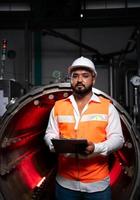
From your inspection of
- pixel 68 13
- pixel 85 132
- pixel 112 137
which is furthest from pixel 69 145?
pixel 68 13

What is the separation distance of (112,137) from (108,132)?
63 mm

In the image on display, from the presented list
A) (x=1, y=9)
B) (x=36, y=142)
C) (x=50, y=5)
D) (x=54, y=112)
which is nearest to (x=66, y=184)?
(x=54, y=112)

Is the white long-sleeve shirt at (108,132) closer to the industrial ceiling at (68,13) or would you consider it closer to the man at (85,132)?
the man at (85,132)

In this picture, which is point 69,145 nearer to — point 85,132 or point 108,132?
point 85,132

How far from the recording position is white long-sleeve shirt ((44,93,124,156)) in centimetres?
230

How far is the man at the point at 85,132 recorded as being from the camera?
2.38 m

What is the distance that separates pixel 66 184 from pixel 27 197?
628mm

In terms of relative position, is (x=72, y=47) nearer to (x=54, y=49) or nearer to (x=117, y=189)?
(x=54, y=49)

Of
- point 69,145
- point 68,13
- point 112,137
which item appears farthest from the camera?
point 68,13

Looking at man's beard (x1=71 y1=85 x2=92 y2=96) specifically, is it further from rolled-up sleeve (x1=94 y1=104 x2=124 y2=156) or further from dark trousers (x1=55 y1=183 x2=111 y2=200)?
dark trousers (x1=55 y1=183 x2=111 y2=200)

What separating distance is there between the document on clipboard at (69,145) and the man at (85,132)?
0.28 feet

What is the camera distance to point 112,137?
236 cm

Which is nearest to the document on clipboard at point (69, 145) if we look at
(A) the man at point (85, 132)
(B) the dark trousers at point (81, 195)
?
(A) the man at point (85, 132)

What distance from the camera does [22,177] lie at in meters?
3.05
